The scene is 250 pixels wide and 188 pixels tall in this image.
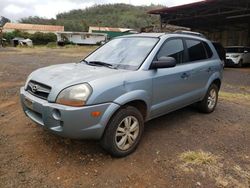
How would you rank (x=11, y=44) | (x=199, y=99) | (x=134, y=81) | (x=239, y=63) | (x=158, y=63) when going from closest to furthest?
1. (x=134, y=81)
2. (x=158, y=63)
3. (x=199, y=99)
4. (x=239, y=63)
5. (x=11, y=44)

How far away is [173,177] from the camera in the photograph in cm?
337

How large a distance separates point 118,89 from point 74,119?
0.71m

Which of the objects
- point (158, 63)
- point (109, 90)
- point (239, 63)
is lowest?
point (239, 63)

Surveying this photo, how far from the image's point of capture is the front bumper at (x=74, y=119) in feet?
10.6

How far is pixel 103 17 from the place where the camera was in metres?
107

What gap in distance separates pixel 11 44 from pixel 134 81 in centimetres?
4872

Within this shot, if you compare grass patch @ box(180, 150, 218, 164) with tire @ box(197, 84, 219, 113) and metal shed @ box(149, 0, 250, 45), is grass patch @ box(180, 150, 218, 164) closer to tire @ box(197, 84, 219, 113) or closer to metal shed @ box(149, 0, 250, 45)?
tire @ box(197, 84, 219, 113)

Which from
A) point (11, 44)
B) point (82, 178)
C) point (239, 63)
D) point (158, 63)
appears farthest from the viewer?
point (11, 44)

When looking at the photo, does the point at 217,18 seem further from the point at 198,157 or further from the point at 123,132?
the point at 123,132

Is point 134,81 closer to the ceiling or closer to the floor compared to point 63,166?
closer to the ceiling

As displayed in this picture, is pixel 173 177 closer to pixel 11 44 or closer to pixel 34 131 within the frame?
pixel 34 131

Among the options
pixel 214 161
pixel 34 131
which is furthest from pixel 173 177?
pixel 34 131

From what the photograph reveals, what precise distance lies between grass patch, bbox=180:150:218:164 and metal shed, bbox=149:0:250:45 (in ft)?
45.6

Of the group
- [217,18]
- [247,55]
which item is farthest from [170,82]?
[217,18]
